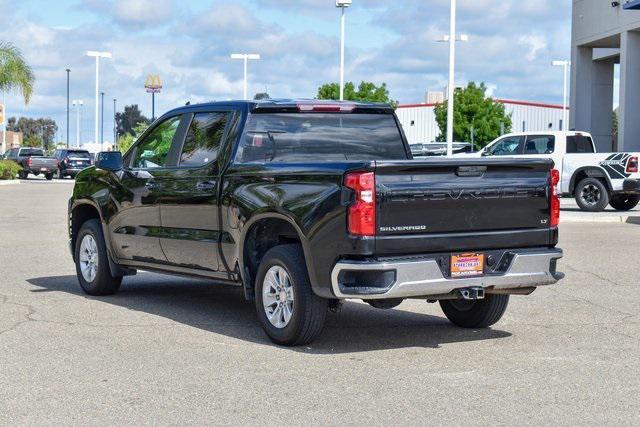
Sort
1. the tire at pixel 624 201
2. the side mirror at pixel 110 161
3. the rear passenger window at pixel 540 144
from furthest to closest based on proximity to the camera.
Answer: the rear passenger window at pixel 540 144, the tire at pixel 624 201, the side mirror at pixel 110 161

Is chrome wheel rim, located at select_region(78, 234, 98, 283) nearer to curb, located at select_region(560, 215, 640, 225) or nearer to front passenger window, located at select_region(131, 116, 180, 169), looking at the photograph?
front passenger window, located at select_region(131, 116, 180, 169)

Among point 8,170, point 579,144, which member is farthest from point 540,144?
point 8,170

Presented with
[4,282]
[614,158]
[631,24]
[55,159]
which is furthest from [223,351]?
[55,159]

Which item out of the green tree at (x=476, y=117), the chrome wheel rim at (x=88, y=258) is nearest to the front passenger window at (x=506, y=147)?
the chrome wheel rim at (x=88, y=258)

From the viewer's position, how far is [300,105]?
949cm

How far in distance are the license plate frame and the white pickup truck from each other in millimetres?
17688

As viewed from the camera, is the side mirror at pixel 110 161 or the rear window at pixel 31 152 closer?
the side mirror at pixel 110 161

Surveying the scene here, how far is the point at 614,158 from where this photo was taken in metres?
26.0

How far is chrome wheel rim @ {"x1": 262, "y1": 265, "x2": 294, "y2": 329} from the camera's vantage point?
8.44 meters

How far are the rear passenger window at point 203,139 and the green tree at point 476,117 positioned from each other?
94.1 meters

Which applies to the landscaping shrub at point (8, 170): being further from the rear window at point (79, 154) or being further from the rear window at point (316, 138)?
the rear window at point (316, 138)

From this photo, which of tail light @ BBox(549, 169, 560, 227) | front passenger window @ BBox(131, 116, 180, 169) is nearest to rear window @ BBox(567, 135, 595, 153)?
front passenger window @ BBox(131, 116, 180, 169)

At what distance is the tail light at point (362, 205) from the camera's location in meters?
7.76

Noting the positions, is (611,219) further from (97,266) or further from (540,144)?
(97,266)
